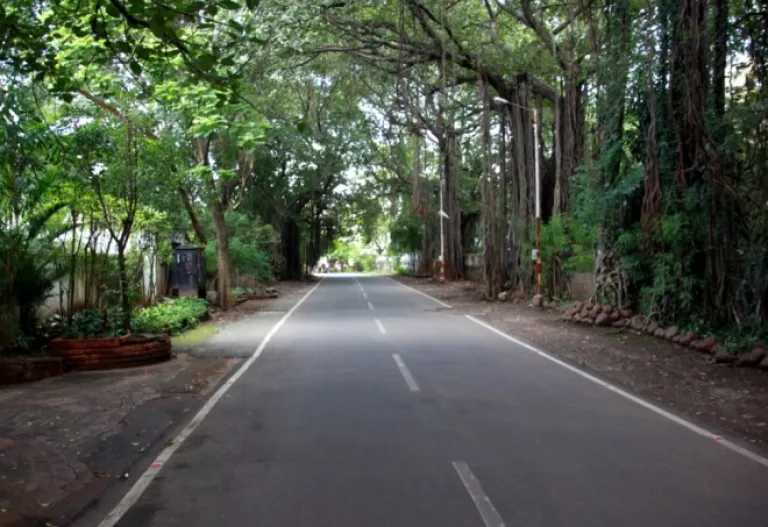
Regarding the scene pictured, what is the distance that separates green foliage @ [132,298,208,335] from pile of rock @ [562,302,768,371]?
951cm

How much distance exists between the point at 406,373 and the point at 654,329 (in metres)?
6.61

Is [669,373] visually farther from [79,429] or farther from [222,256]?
[222,256]

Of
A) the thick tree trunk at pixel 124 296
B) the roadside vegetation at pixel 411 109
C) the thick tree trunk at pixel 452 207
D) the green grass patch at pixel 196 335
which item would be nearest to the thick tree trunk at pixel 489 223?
the roadside vegetation at pixel 411 109

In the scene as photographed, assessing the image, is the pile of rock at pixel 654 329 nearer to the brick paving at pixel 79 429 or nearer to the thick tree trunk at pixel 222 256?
the brick paving at pixel 79 429

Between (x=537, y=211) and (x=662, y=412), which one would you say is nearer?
(x=662, y=412)

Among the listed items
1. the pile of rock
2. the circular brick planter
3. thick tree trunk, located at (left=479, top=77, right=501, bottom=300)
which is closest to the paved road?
the circular brick planter

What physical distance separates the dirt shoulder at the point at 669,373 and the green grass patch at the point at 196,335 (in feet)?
22.9

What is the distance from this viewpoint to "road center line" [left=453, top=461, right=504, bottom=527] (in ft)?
14.5

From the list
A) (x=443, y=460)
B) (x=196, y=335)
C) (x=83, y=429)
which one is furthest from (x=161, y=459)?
(x=196, y=335)

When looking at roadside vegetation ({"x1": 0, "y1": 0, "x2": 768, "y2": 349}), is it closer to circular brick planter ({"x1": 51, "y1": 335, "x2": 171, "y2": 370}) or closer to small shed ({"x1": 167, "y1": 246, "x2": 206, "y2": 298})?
small shed ({"x1": 167, "y1": 246, "x2": 206, "y2": 298})

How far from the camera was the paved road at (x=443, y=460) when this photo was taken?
15.0 ft

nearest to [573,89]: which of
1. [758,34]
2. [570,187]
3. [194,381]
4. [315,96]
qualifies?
[570,187]

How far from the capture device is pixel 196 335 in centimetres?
1554

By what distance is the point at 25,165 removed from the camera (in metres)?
9.80
